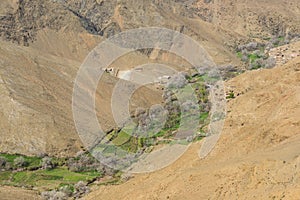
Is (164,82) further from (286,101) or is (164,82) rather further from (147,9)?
(286,101)

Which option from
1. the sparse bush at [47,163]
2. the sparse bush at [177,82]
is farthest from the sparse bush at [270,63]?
the sparse bush at [47,163]

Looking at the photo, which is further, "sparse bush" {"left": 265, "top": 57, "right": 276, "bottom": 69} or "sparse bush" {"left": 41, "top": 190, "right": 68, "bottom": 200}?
"sparse bush" {"left": 265, "top": 57, "right": 276, "bottom": 69}

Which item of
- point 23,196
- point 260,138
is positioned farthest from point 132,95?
point 260,138

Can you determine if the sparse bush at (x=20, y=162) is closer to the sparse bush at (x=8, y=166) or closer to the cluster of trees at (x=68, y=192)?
the sparse bush at (x=8, y=166)

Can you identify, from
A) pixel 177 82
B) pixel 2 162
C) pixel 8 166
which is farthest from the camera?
pixel 177 82

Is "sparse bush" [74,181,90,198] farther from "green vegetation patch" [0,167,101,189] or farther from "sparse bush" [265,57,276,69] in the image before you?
"sparse bush" [265,57,276,69]

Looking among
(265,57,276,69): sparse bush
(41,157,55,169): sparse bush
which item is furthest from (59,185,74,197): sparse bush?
(265,57,276,69): sparse bush

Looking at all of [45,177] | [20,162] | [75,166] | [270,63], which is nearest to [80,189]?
[45,177]

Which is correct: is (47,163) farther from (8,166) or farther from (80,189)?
(80,189)
